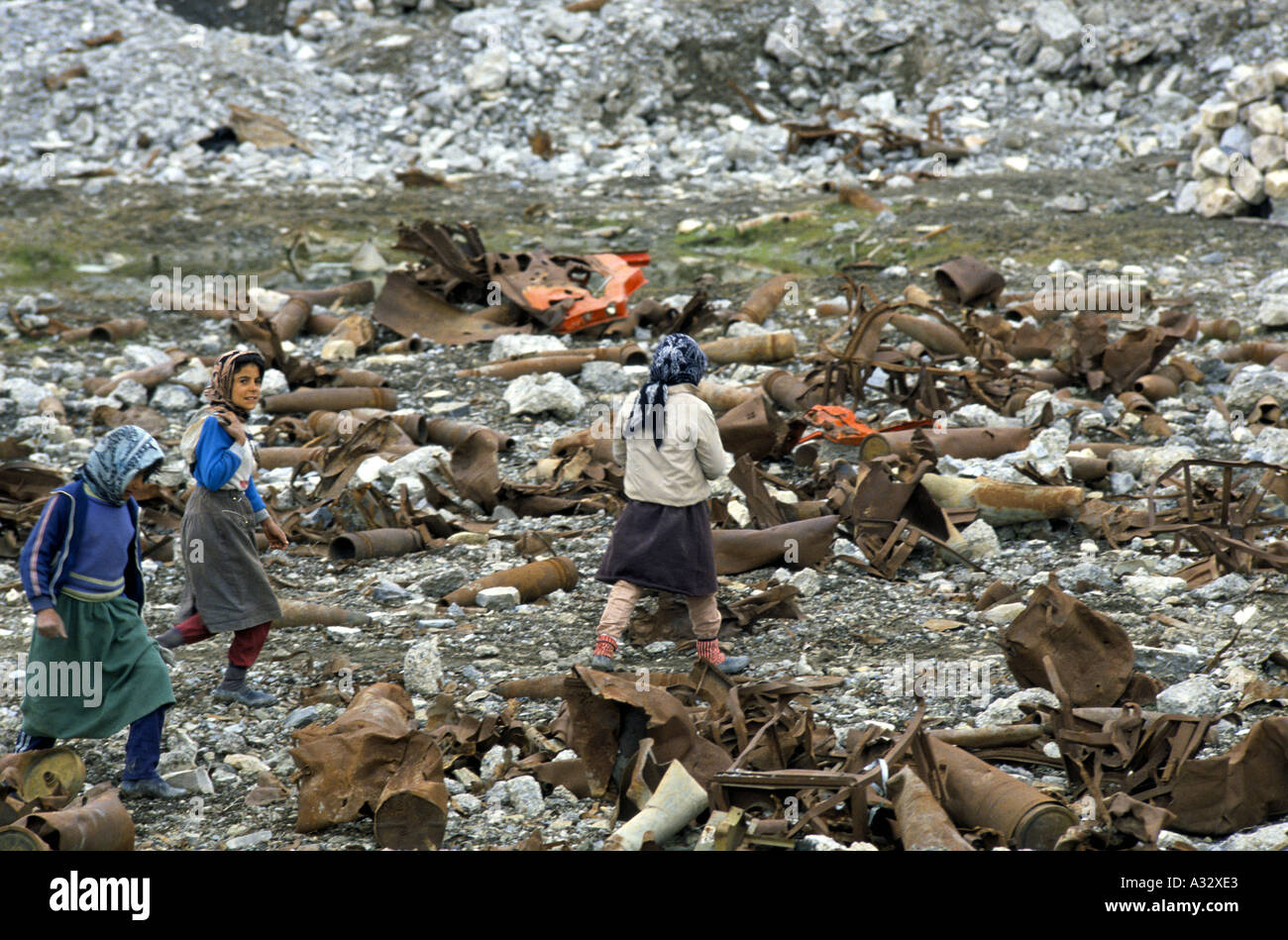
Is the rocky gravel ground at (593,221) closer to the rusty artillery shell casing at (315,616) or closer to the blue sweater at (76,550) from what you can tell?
the rusty artillery shell casing at (315,616)

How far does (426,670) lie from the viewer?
4203 mm

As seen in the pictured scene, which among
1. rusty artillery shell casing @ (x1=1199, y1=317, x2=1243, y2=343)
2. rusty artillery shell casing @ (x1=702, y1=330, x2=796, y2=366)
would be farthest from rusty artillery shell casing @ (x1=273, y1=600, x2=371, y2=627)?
rusty artillery shell casing @ (x1=1199, y1=317, x2=1243, y2=343)

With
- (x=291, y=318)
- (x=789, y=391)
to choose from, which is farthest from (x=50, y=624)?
(x=291, y=318)

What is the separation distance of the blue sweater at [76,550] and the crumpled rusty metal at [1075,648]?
283 cm

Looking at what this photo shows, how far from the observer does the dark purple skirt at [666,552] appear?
4.35 metres

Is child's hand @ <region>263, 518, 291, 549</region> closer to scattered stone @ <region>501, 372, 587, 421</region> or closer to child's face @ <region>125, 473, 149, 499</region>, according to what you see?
child's face @ <region>125, 473, 149, 499</region>

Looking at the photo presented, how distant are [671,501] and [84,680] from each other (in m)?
2.04

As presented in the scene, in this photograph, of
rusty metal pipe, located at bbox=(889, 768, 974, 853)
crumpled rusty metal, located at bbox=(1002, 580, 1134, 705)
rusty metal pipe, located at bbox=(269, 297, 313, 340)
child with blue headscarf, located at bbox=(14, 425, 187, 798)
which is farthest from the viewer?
rusty metal pipe, located at bbox=(269, 297, 313, 340)

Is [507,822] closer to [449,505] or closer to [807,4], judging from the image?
[449,505]

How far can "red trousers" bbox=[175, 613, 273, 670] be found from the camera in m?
4.11

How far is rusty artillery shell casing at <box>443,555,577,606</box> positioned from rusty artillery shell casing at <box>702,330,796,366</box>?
11.2 ft

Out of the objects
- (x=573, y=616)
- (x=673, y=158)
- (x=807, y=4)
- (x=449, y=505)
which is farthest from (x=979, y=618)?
(x=807, y=4)

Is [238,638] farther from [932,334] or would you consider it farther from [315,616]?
[932,334]

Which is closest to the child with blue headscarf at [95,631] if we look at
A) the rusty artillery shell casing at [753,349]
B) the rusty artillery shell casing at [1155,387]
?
the rusty artillery shell casing at [753,349]
